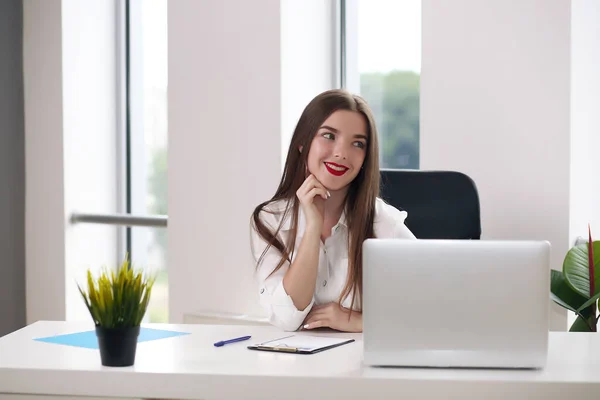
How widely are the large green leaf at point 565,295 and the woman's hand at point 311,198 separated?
1.05 metres

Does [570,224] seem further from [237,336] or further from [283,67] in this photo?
[237,336]

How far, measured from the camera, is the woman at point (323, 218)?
7.16 ft

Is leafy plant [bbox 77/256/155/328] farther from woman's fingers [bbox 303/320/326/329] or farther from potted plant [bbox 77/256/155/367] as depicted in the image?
woman's fingers [bbox 303/320/326/329]

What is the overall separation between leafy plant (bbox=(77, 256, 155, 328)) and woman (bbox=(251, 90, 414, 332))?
2.01 ft

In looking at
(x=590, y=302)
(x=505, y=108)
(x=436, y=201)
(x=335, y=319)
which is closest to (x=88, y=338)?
(x=335, y=319)

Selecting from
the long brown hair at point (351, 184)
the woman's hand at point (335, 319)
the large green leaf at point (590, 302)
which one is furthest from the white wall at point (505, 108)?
the woman's hand at point (335, 319)

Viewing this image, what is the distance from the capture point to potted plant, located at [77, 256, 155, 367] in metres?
1.57

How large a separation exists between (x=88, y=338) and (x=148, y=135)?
308cm

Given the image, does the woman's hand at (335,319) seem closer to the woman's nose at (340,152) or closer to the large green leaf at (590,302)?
the woman's nose at (340,152)

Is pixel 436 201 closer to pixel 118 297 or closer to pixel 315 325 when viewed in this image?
pixel 315 325

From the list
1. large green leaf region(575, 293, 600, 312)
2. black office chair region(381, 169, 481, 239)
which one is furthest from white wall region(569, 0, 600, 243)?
black office chair region(381, 169, 481, 239)

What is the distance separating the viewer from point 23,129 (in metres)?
4.46

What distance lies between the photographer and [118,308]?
1.58 metres

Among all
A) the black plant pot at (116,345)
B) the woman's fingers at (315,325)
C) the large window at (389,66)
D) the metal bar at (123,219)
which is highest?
the large window at (389,66)
